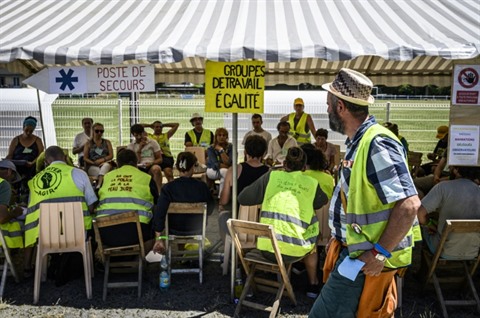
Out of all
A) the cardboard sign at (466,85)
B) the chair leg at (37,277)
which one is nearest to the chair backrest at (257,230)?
the chair leg at (37,277)

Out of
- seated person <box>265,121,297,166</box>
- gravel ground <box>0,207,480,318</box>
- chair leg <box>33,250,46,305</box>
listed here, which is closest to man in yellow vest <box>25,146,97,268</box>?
chair leg <box>33,250,46,305</box>

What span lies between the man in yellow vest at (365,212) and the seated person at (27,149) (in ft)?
20.6

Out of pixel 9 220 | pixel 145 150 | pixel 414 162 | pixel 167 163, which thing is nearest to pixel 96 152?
pixel 145 150

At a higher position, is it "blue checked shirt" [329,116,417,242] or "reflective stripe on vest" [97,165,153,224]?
"blue checked shirt" [329,116,417,242]

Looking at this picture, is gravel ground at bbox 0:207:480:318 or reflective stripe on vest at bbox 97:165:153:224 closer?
gravel ground at bbox 0:207:480:318

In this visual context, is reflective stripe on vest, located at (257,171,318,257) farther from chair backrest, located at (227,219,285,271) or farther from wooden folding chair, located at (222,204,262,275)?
wooden folding chair, located at (222,204,262,275)

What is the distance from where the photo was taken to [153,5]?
514 centimetres

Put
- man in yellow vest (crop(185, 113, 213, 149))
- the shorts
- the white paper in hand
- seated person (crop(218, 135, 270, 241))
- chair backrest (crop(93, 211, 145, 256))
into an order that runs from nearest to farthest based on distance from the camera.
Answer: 1. the white paper in hand
2. chair backrest (crop(93, 211, 145, 256))
3. seated person (crop(218, 135, 270, 241))
4. the shorts
5. man in yellow vest (crop(185, 113, 213, 149))

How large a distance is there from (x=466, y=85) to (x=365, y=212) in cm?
303

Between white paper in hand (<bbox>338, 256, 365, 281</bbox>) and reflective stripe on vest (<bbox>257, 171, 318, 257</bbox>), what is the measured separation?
1472 millimetres

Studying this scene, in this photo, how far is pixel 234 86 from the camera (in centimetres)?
401

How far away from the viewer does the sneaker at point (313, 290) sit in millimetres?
4219

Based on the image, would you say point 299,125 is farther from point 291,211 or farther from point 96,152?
point 291,211

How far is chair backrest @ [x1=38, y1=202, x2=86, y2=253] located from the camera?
4.10 meters
